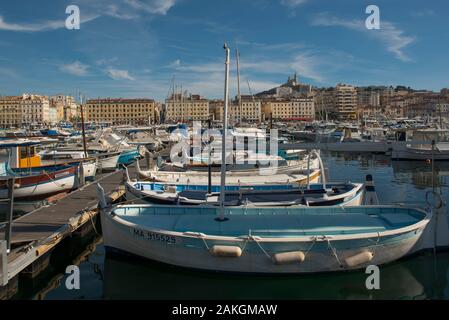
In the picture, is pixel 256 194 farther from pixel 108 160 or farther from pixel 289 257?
pixel 108 160

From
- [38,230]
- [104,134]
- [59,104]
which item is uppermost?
[59,104]

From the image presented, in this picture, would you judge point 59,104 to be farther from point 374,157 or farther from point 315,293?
point 315,293

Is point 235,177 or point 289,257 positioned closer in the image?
point 289,257

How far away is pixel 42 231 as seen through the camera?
13516 millimetres

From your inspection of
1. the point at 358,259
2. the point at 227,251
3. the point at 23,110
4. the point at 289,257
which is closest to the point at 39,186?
the point at 227,251

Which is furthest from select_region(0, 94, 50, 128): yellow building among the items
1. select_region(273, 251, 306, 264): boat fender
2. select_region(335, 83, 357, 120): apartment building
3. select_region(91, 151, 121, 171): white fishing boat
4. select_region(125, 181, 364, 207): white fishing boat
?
select_region(273, 251, 306, 264): boat fender

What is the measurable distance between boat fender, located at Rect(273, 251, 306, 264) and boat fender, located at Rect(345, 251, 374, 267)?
1.21 meters

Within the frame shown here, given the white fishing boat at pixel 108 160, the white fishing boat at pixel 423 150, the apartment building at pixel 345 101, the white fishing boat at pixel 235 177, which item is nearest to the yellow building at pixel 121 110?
the apartment building at pixel 345 101

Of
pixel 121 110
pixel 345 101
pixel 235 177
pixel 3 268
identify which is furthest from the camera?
pixel 345 101

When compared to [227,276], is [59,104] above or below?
above

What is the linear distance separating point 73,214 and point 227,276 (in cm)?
726

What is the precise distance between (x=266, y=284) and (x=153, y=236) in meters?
3.07

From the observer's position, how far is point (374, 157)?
148ft
